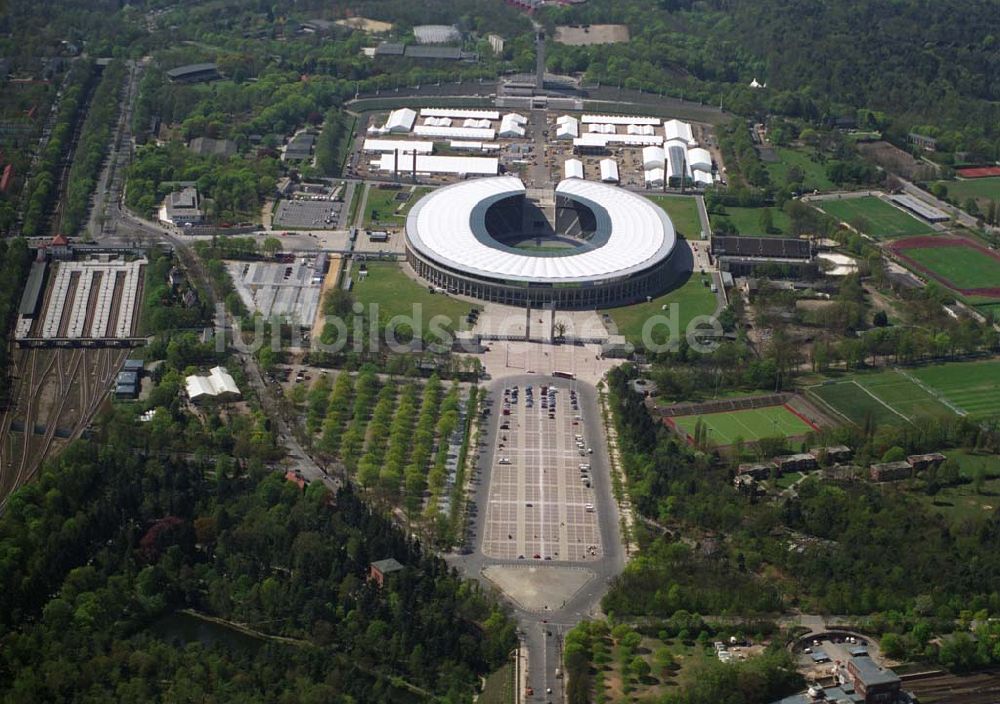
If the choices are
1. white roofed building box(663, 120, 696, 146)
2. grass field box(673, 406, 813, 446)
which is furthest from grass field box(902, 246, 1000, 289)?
white roofed building box(663, 120, 696, 146)

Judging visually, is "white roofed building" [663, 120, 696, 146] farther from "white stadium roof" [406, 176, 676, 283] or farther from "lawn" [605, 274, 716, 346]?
"lawn" [605, 274, 716, 346]

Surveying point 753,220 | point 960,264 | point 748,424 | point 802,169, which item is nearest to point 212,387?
point 748,424

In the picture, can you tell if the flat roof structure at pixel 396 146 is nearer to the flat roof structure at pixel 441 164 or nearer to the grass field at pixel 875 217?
the flat roof structure at pixel 441 164

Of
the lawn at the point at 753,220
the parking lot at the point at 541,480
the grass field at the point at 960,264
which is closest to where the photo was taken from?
the parking lot at the point at 541,480

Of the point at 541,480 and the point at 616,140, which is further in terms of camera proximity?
the point at 616,140

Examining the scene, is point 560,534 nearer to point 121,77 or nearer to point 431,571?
point 431,571

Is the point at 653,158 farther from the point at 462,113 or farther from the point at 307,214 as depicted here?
the point at 307,214

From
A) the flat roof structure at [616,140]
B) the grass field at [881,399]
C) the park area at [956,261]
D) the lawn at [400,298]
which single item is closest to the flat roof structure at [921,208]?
the park area at [956,261]
